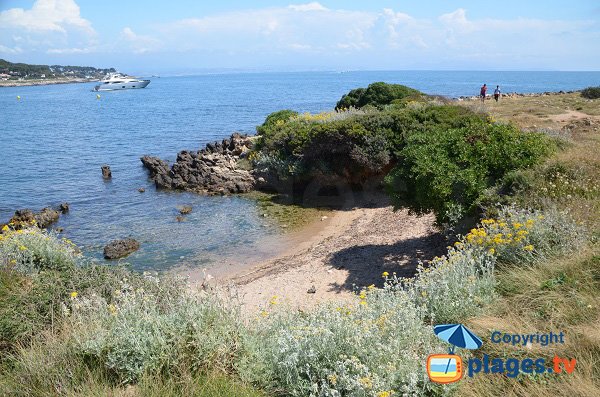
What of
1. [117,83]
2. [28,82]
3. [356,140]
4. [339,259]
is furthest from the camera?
[28,82]

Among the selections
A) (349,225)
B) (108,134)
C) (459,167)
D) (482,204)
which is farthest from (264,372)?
(108,134)

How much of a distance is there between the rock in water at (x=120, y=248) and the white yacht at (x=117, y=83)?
112867 mm

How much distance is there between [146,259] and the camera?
13.8 meters

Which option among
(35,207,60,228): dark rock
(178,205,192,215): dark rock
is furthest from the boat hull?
(178,205,192,215): dark rock

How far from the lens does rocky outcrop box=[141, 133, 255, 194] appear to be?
22.1 meters

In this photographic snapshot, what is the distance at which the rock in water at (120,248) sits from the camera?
14.0 m

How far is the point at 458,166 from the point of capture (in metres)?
10.6

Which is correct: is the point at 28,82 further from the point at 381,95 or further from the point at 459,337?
the point at 459,337

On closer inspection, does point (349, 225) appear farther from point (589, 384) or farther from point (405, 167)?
point (589, 384)

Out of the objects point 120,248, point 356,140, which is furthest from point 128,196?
point 356,140

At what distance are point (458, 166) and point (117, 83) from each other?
127m

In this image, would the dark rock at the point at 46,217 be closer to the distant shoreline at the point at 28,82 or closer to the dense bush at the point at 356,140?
the dense bush at the point at 356,140

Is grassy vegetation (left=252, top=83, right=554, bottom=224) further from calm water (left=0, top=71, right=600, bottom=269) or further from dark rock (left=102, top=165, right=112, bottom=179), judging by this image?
dark rock (left=102, top=165, right=112, bottom=179)

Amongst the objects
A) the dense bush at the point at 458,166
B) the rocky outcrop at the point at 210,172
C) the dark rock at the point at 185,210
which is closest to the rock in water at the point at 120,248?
the dark rock at the point at 185,210
